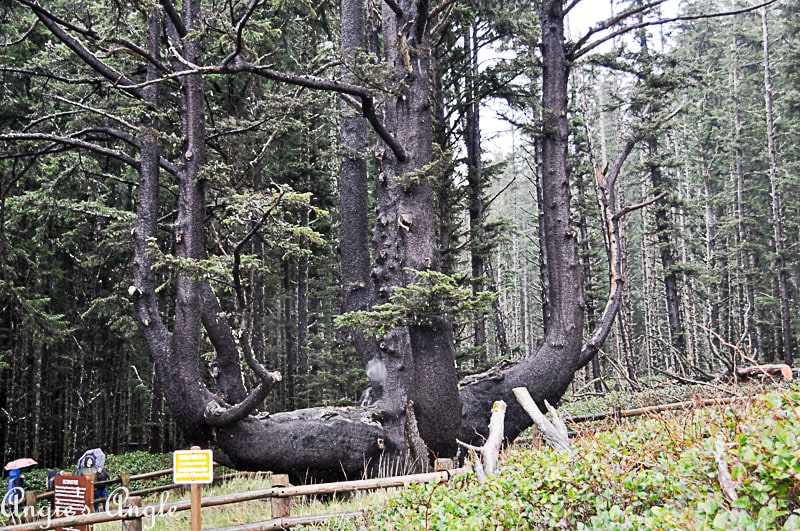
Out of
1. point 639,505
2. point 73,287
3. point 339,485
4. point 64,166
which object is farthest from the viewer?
point 73,287

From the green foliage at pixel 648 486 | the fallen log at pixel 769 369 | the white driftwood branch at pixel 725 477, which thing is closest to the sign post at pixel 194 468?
the green foliage at pixel 648 486

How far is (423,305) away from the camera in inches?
276

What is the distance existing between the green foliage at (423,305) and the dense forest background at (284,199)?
0.91ft

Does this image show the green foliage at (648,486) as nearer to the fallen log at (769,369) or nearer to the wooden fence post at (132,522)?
the fallen log at (769,369)

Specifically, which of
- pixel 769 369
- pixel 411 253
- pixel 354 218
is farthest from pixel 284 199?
pixel 769 369

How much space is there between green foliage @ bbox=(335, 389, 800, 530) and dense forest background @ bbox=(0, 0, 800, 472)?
2.34 feet

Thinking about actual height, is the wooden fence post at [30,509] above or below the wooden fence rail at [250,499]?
below

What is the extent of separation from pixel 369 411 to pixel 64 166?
9149 millimetres

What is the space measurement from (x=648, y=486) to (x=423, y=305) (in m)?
3.92

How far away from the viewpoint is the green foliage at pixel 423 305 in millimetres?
6684

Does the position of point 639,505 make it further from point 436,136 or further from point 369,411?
point 436,136

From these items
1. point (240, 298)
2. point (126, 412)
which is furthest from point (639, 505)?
point (126, 412)

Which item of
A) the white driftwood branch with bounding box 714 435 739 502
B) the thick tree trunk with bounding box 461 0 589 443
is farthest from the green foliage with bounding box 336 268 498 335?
the white driftwood branch with bounding box 714 435 739 502

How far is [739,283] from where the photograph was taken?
2372cm
